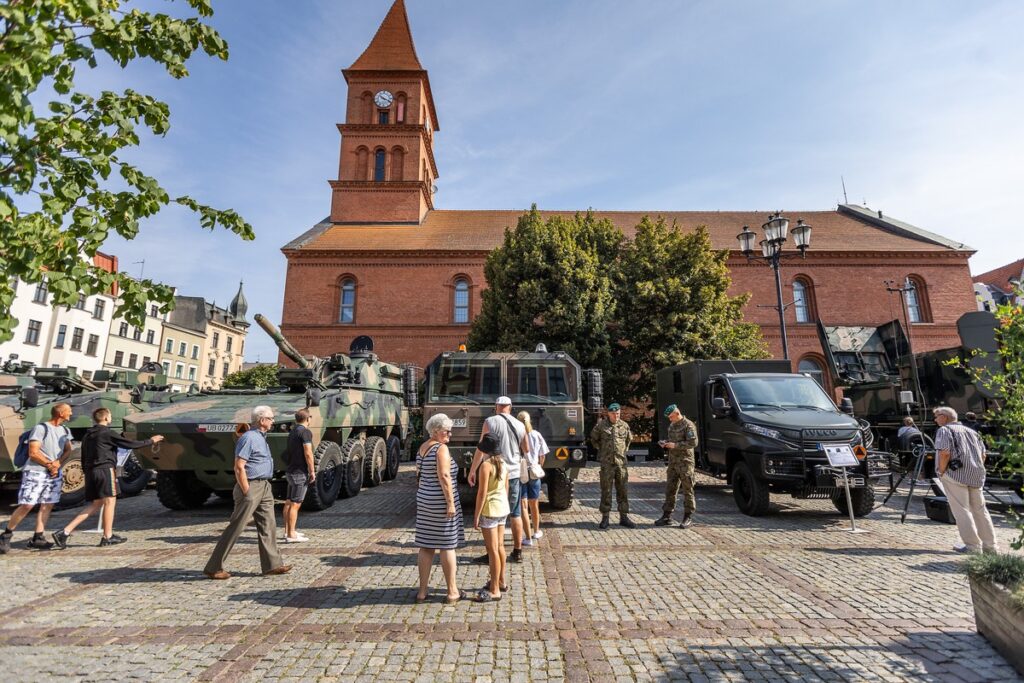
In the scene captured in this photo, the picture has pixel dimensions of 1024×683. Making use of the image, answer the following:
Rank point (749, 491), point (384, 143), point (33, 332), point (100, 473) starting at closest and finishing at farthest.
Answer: point (100, 473)
point (749, 491)
point (33, 332)
point (384, 143)

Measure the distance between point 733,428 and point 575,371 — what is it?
2.74 m

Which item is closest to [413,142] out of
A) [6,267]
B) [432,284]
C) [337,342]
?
[432,284]

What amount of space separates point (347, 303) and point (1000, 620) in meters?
28.7

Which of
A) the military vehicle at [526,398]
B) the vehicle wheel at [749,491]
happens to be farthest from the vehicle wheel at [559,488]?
the vehicle wheel at [749,491]

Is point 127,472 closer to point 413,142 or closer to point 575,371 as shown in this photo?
point 575,371

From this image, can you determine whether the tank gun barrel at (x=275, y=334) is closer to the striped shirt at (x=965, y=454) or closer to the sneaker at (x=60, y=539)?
the sneaker at (x=60, y=539)

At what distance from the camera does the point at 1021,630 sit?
291cm

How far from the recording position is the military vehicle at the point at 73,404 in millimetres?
8008

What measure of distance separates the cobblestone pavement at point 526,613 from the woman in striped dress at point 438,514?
26cm

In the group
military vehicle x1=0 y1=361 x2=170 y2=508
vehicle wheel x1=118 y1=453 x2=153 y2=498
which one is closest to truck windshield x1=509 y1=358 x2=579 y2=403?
military vehicle x1=0 y1=361 x2=170 y2=508

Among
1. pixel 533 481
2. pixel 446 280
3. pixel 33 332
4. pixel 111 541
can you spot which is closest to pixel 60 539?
pixel 111 541

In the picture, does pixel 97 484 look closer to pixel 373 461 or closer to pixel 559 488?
pixel 373 461

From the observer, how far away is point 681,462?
6.85 meters

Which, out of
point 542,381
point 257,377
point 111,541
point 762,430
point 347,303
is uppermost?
point 347,303
